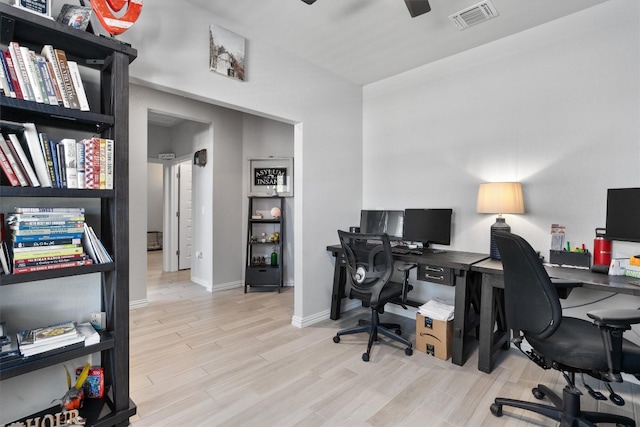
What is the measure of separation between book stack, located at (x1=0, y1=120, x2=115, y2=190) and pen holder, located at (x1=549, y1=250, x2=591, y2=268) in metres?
3.06

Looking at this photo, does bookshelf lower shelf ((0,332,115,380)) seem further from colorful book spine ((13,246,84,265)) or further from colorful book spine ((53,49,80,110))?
colorful book spine ((53,49,80,110))

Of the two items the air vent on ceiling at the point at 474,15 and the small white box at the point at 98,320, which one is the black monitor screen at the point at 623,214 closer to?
the air vent on ceiling at the point at 474,15

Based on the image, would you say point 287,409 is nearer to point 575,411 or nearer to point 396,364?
point 396,364

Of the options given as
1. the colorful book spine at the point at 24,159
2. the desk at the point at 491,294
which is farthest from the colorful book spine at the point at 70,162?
the desk at the point at 491,294

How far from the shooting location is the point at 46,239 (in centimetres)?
143

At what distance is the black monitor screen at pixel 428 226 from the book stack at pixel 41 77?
2.77 metres

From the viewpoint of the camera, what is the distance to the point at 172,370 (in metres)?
2.23

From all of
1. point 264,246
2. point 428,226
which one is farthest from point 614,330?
point 264,246

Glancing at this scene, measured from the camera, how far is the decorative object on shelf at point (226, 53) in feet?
7.61

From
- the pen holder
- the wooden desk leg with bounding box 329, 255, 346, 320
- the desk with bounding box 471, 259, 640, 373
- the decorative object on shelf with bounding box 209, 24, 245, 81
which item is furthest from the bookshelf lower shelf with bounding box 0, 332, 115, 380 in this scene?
the pen holder

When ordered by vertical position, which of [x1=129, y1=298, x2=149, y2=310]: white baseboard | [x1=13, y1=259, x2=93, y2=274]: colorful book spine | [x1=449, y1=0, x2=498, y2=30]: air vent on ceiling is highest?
[x1=449, y1=0, x2=498, y2=30]: air vent on ceiling

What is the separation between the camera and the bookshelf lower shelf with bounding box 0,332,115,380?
4.21ft

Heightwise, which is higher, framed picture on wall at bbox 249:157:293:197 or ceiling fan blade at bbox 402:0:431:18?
ceiling fan blade at bbox 402:0:431:18

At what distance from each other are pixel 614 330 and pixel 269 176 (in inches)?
158
